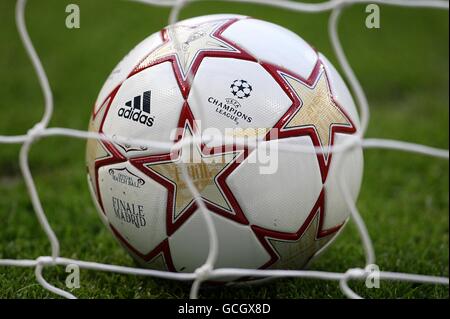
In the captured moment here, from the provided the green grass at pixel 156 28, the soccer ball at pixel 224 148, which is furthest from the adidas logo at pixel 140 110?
the green grass at pixel 156 28

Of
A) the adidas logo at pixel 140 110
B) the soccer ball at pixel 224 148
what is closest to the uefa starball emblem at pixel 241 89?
the soccer ball at pixel 224 148

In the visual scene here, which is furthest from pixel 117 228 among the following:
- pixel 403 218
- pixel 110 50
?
pixel 110 50

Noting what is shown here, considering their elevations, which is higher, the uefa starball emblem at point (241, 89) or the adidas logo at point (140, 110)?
the uefa starball emblem at point (241, 89)

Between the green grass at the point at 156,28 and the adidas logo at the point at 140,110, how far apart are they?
693 millimetres

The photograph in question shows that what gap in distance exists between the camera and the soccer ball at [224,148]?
2016 millimetres

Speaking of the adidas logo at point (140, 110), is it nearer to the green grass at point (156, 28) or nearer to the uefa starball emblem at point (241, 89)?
the uefa starball emblem at point (241, 89)

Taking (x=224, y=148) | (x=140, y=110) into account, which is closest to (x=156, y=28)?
(x=140, y=110)

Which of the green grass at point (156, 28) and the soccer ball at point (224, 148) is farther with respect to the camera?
the green grass at point (156, 28)

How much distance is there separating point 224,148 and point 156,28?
419 centimetres

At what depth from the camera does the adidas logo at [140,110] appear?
207 centimetres

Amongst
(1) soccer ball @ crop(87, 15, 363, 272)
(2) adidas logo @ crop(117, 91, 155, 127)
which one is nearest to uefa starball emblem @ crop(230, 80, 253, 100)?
(1) soccer ball @ crop(87, 15, 363, 272)

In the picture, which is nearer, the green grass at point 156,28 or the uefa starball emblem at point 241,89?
the uefa starball emblem at point 241,89

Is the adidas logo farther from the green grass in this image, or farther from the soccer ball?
the green grass
